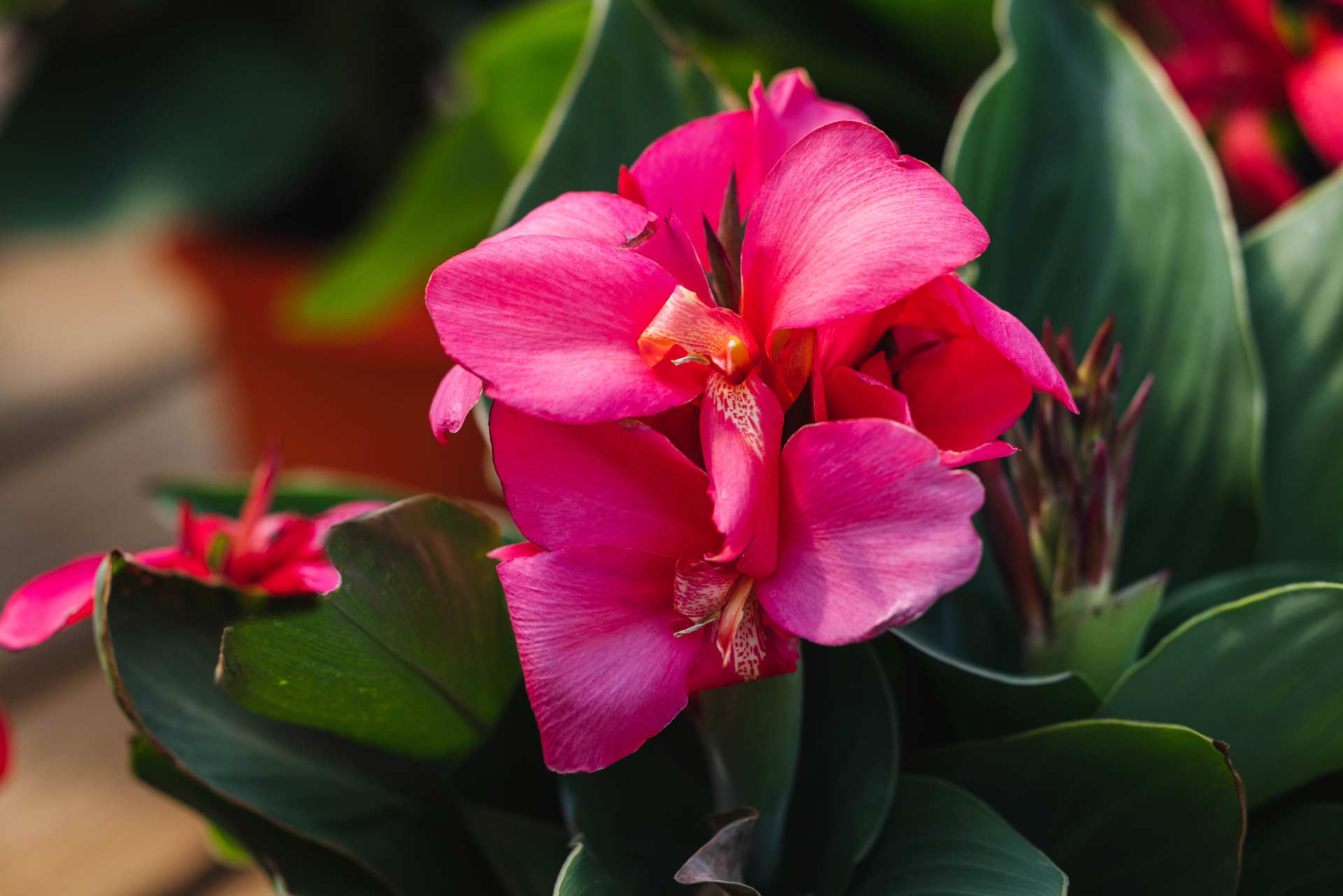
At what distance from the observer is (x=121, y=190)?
784 millimetres

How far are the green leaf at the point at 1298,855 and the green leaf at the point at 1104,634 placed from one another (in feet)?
0.14

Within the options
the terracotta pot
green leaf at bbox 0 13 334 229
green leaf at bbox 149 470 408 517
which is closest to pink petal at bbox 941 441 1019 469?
green leaf at bbox 149 470 408 517

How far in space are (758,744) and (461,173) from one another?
1.68 feet

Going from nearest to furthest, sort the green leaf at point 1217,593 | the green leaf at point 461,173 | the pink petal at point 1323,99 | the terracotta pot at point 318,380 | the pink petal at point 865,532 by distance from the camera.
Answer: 1. the pink petal at point 865,532
2. the green leaf at point 1217,593
3. the pink petal at point 1323,99
4. the green leaf at point 461,173
5. the terracotta pot at point 318,380

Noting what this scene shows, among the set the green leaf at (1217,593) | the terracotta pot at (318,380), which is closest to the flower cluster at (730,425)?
the green leaf at (1217,593)

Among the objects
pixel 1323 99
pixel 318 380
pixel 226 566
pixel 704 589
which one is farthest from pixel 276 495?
pixel 318 380

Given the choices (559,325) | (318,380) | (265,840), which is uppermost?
(559,325)

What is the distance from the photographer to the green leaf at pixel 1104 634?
0.71 feet

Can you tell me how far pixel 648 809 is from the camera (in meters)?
0.22

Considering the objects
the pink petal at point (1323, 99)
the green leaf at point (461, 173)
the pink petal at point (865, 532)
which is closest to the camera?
the pink petal at point (865, 532)

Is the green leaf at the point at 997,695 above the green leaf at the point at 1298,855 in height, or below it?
above

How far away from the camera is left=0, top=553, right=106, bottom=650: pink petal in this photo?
21cm

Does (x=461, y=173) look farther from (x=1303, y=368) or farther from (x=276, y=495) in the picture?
(x=1303, y=368)

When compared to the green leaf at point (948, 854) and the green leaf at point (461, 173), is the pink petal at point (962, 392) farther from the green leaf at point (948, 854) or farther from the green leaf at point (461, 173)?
the green leaf at point (461, 173)
